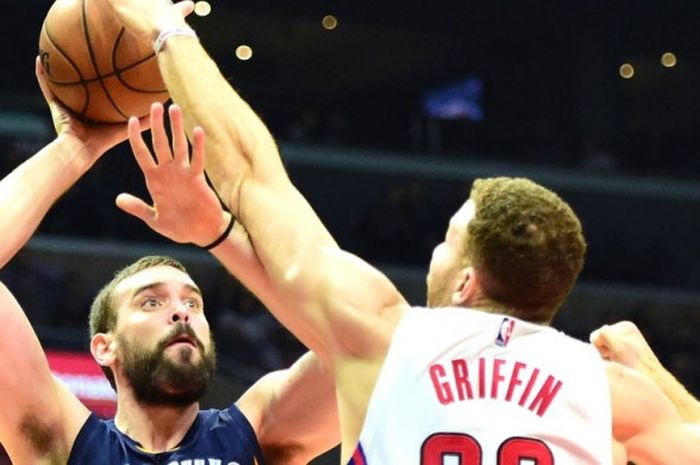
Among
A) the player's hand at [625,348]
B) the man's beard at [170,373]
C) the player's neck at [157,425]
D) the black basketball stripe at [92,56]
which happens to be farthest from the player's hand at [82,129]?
the player's hand at [625,348]

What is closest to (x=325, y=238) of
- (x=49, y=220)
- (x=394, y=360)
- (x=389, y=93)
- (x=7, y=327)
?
(x=394, y=360)

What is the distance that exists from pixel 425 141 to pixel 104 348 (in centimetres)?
1307

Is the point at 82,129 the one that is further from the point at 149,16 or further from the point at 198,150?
the point at 198,150

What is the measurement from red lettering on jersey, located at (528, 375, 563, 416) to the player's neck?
5.41 ft

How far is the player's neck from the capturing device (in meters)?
4.01

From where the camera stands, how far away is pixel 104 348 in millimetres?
4152

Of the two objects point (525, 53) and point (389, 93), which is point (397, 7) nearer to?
point (525, 53)

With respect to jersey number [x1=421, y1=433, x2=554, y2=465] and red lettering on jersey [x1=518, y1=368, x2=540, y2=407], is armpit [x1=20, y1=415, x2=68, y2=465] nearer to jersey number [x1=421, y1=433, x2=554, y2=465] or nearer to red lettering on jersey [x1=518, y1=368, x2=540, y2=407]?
jersey number [x1=421, y1=433, x2=554, y2=465]

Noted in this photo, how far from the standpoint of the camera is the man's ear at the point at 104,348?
4125mm

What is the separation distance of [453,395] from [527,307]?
27cm

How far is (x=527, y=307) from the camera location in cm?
275

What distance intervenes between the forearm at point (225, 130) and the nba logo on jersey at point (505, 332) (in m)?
0.58

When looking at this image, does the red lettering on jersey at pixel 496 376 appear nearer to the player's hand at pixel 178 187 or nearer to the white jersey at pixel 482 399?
the white jersey at pixel 482 399

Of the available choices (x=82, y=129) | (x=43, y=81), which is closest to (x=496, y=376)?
(x=82, y=129)
